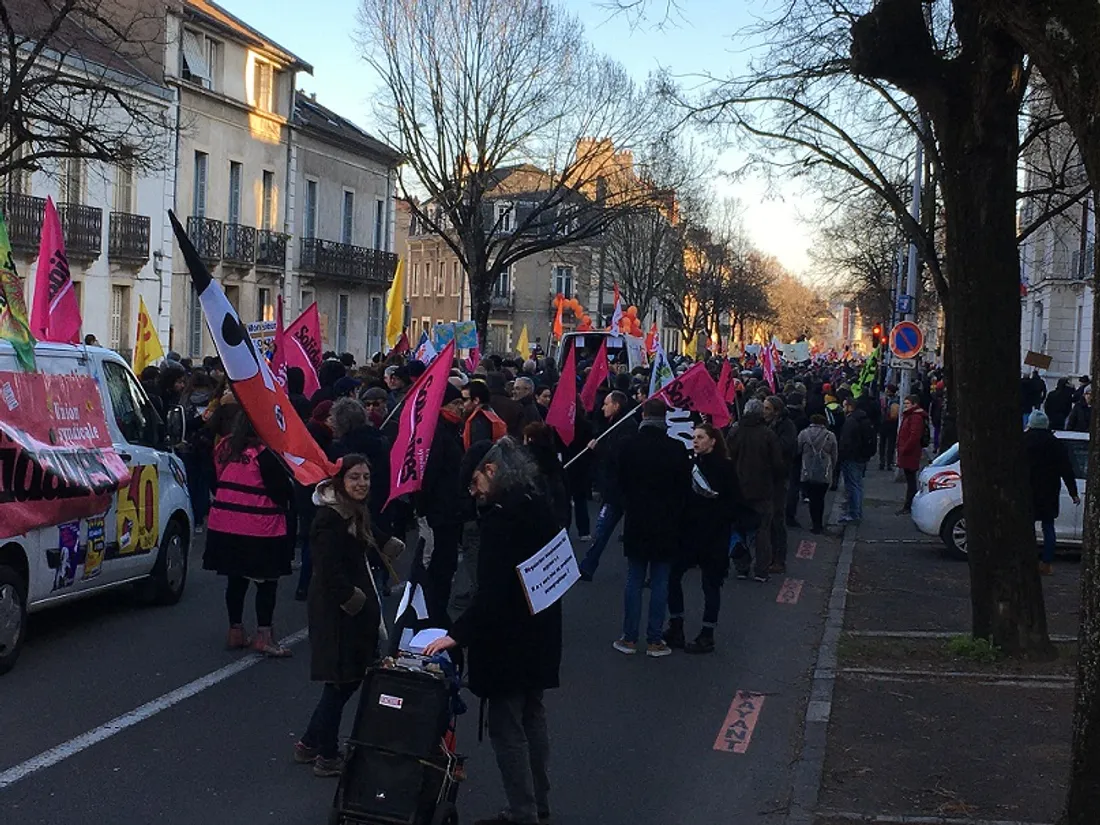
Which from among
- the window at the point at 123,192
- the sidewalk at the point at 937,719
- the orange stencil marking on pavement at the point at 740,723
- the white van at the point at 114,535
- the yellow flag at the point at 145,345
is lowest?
the orange stencil marking on pavement at the point at 740,723

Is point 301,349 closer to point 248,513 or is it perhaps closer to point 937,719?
point 248,513

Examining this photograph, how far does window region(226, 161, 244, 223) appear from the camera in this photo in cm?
3925

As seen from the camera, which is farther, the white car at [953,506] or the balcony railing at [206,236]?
the balcony railing at [206,236]

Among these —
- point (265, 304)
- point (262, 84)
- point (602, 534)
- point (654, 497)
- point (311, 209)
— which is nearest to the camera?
point (654, 497)

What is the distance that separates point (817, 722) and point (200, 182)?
31986 millimetres

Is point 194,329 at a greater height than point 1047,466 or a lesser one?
greater

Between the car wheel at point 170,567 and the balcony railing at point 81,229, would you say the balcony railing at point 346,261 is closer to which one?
the balcony railing at point 81,229

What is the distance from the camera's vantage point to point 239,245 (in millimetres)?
39094

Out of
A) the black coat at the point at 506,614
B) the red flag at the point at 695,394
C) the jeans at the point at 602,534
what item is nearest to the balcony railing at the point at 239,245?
the red flag at the point at 695,394

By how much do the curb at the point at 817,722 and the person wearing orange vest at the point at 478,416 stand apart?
10.3 ft

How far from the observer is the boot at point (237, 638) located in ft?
32.3

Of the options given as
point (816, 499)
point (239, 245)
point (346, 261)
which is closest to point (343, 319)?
point (346, 261)

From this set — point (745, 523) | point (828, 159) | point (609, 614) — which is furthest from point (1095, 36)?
point (828, 159)

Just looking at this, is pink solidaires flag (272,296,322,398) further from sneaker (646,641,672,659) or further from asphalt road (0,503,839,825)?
sneaker (646,641,672,659)
